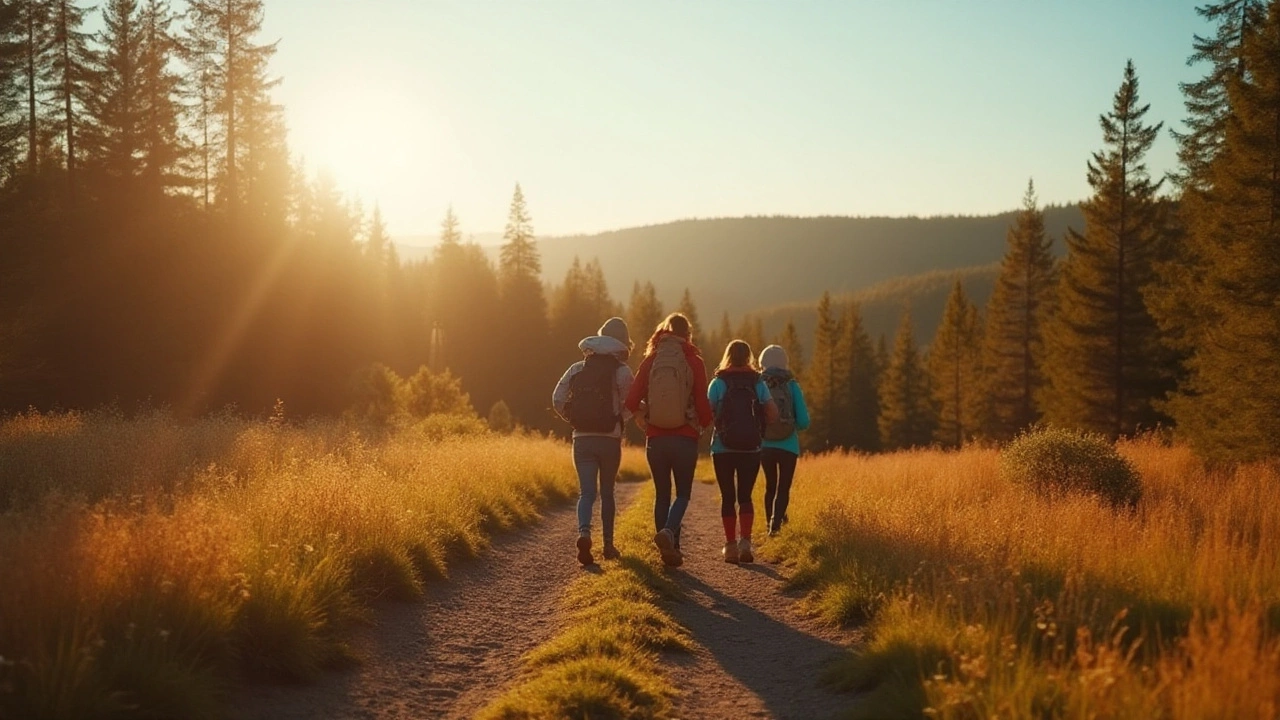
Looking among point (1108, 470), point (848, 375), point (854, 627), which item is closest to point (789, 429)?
point (854, 627)

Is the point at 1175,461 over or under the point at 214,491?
under

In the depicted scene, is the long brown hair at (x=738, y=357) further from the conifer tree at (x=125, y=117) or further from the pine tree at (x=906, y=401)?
the pine tree at (x=906, y=401)

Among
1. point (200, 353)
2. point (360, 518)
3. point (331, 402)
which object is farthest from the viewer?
point (331, 402)

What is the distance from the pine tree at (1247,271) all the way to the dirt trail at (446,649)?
14522 millimetres

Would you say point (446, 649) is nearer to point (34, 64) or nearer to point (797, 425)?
point (797, 425)

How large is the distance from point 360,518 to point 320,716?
3.30m

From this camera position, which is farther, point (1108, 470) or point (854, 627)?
point (1108, 470)

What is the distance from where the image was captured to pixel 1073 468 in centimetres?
1327

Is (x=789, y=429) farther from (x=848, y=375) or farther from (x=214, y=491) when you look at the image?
(x=848, y=375)

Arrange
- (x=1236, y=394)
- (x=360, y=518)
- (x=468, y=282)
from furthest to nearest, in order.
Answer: (x=468, y=282) < (x=1236, y=394) < (x=360, y=518)

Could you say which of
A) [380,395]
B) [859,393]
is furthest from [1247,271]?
[859,393]

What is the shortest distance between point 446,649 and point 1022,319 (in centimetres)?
4677

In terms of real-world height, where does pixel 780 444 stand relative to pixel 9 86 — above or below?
below

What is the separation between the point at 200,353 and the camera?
30.9m
